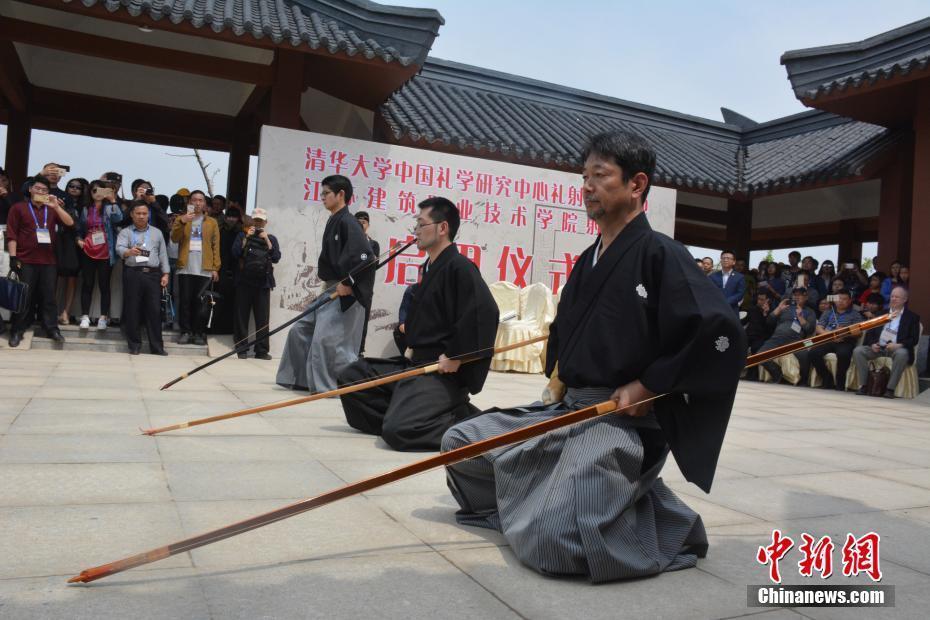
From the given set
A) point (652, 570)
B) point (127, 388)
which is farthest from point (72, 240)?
point (652, 570)

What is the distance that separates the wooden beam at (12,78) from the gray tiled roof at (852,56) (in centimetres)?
1072

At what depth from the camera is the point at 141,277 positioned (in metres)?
8.41

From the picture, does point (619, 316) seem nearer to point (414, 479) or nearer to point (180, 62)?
point (414, 479)

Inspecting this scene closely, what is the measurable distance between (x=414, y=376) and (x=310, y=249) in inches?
215

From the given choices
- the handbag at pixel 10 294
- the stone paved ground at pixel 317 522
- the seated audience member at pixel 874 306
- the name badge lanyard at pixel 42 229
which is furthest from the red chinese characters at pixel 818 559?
the seated audience member at pixel 874 306

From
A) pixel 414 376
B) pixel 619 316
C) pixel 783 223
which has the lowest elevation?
pixel 414 376

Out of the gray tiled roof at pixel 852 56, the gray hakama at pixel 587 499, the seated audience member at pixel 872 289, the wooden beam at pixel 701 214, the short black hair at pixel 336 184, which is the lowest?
the gray hakama at pixel 587 499

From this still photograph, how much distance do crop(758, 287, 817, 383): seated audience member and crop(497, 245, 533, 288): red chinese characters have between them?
11.7 feet

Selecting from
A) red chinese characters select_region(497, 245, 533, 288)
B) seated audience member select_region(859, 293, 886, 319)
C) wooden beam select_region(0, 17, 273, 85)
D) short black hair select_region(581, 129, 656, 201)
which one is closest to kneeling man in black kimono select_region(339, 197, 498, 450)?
short black hair select_region(581, 129, 656, 201)

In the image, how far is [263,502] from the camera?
285cm

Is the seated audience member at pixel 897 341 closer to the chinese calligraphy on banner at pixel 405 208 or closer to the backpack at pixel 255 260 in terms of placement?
the chinese calligraphy on banner at pixel 405 208

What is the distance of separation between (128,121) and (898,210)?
40.0ft

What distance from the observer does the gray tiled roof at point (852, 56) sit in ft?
36.7

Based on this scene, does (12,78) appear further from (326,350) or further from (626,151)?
(626,151)
